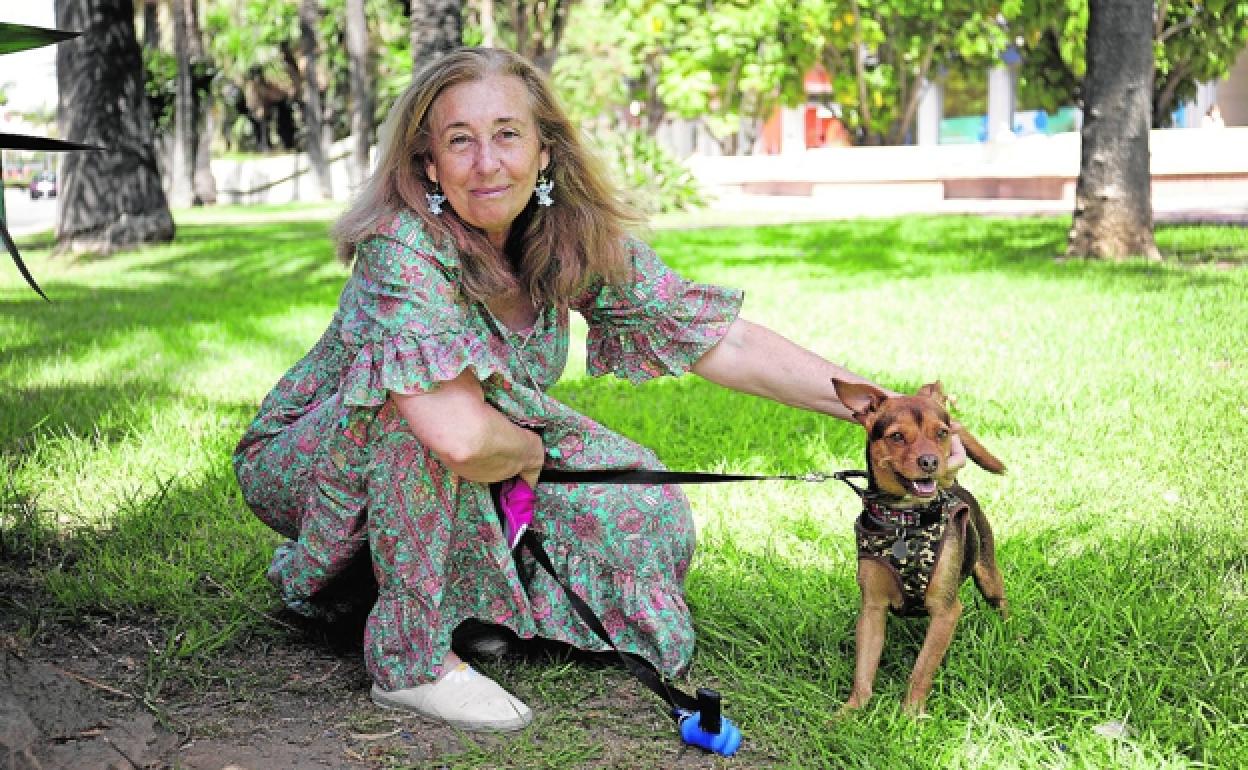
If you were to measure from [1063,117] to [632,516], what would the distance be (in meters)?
31.9

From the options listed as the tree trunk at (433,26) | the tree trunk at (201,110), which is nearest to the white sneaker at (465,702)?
the tree trunk at (433,26)

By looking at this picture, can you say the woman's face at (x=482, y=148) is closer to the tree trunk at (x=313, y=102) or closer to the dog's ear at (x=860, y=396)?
the dog's ear at (x=860, y=396)

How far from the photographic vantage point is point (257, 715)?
10.2 ft

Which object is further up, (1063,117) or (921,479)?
(1063,117)

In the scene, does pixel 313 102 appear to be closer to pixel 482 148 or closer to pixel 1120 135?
pixel 1120 135

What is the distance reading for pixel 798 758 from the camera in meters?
2.83

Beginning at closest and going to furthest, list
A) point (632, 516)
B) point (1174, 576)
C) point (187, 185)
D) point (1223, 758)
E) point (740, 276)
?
1. point (1223, 758)
2. point (632, 516)
3. point (1174, 576)
4. point (740, 276)
5. point (187, 185)

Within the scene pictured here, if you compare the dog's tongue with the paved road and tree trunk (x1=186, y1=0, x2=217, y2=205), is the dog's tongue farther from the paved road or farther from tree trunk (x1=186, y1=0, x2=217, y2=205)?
tree trunk (x1=186, y1=0, x2=217, y2=205)

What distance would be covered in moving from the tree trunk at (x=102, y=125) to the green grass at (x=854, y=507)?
203 inches

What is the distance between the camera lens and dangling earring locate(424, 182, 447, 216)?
3059 mm

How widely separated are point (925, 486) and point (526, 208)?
47.0 inches

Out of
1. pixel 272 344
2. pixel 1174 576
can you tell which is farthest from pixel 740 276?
pixel 1174 576

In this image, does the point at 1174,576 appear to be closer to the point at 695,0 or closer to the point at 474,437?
the point at 474,437

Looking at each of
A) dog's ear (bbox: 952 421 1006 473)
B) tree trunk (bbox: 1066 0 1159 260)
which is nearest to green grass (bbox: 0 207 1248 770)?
dog's ear (bbox: 952 421 1006 473)
